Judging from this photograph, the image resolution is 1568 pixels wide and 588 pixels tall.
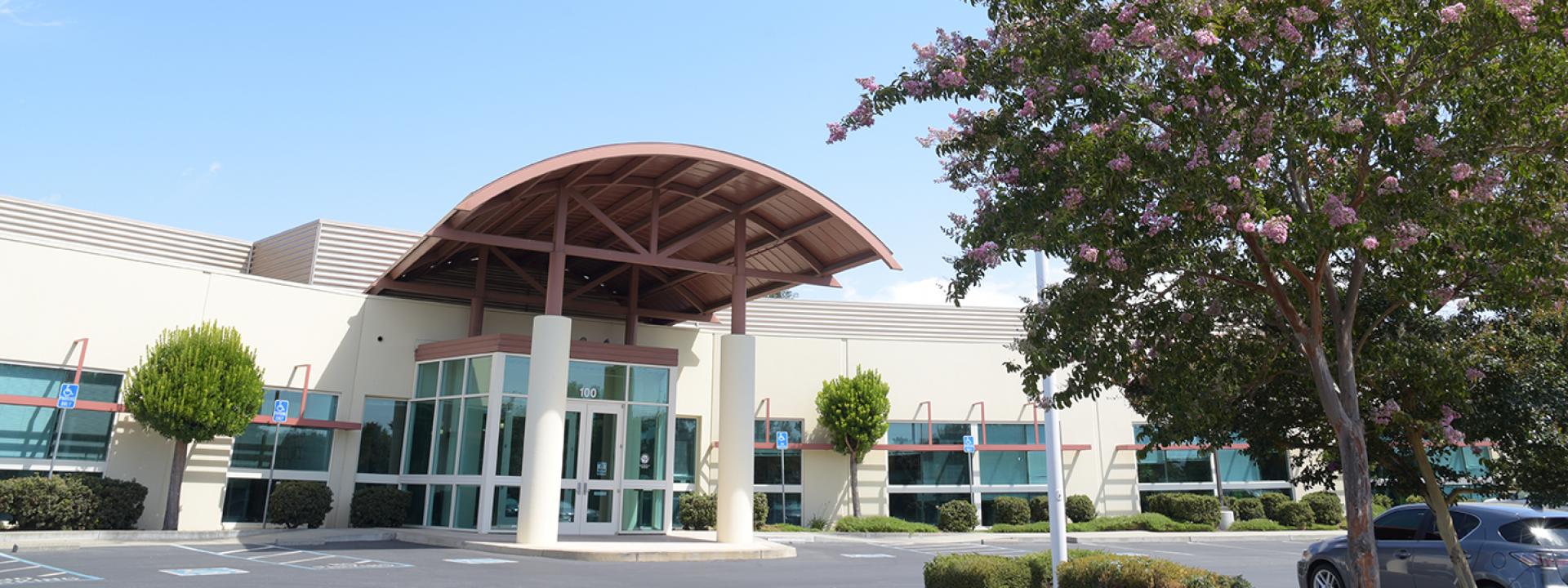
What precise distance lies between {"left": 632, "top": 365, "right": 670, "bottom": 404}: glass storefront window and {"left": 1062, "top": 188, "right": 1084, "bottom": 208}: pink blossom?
1514 cm

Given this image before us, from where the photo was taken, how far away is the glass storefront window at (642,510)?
2106 centimetres

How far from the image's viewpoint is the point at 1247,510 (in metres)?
29.6

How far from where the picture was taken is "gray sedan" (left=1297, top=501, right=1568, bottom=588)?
31.9ft

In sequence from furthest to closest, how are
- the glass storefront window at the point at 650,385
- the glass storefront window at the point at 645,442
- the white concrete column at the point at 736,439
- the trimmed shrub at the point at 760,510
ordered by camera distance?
the trimmed shrub at the point at 760,510
the glass storefront window at the point at 650,385
the glass storefront window at the point at 645,442
the white concrete column at the point at 736,439

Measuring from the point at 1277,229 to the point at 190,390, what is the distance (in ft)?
60.2

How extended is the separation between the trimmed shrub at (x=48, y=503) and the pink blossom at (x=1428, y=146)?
20.0 meters

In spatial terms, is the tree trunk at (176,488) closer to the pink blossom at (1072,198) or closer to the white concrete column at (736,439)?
the white concrete column at (736,439)

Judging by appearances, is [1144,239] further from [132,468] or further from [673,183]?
[132,468]

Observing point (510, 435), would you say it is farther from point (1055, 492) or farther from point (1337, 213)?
point (1337, 213)

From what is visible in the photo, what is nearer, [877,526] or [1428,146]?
[1428,146]

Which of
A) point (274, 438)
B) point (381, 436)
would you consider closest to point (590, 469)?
point (381, 436)

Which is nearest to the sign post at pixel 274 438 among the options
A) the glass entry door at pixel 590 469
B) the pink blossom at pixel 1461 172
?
the glass entry door at pixel 590 469

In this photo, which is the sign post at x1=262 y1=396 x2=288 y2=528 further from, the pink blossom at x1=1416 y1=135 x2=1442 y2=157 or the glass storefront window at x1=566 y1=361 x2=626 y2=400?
the pink blossom at x1=1416 y1=135 x2=1442 y2=157

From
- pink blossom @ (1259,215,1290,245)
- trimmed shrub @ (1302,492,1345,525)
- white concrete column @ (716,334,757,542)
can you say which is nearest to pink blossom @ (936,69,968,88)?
pink blossom @ (1259,215,1290,245)
